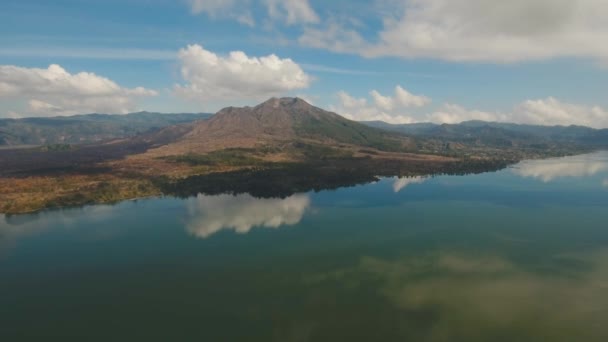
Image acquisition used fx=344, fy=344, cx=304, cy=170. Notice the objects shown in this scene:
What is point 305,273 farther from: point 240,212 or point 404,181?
point 404,181

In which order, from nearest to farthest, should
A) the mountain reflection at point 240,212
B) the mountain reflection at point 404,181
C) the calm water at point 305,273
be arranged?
the calm water at point 305,273, the mountain reflection at point 240,212, the mountain reflection at point 404,181

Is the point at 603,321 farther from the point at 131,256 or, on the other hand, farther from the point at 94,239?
the point at 94,239

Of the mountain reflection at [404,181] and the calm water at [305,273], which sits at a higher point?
the mountain reflection at [404,181]

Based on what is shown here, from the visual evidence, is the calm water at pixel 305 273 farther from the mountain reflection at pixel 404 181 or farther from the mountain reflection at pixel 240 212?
the mountain reflection at pixel 404 181

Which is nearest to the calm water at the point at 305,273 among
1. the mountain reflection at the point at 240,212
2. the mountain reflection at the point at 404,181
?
the mountain reflection at the point at 240,212

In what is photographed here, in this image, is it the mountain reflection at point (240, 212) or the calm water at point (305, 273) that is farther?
the mountain reflection at point (240, 212)

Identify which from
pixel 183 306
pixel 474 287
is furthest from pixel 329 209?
pixel 183 306
